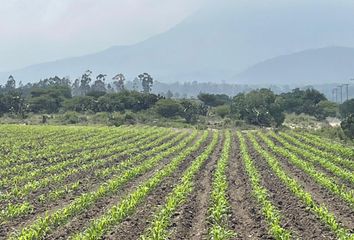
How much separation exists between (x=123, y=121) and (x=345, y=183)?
182ft

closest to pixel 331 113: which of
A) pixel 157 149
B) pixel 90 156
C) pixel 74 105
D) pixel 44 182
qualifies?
pixel 74 105

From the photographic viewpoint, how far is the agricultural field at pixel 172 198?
11.2m

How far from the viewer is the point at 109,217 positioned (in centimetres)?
1209

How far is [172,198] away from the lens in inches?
571

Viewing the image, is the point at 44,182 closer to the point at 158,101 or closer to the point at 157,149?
the point at 157,149

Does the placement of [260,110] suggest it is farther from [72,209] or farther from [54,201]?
[72,209]

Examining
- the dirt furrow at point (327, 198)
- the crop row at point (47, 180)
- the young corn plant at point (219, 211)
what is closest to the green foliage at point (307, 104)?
the crop row at point (47, 180)

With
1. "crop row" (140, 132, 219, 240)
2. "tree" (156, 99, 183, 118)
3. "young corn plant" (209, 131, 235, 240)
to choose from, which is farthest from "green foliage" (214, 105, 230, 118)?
"young corn plant" (209, 131, 235, 240)

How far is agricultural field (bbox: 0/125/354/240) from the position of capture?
36.8ft

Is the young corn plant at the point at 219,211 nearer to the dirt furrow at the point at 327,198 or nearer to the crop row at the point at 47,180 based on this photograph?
the dirt furrow at the point at 327,198

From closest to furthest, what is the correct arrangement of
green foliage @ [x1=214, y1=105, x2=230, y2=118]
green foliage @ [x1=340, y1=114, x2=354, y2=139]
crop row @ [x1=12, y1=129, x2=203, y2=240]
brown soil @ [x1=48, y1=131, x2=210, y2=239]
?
crop row @ [x1=12, y1=129, x2=203, y2=240] → brown soil @ [x1=48, y1=131, x2=210, y2=239] → green foliage @ [x1=340, y1=114, x2=354, y2=139] → green foliage @ [x1=214, y1=105, x2=230, y2=118]

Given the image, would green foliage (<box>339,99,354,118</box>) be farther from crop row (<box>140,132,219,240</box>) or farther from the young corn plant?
the young corn plant

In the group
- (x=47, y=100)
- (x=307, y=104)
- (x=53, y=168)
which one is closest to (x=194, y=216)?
(x=53, y=168)

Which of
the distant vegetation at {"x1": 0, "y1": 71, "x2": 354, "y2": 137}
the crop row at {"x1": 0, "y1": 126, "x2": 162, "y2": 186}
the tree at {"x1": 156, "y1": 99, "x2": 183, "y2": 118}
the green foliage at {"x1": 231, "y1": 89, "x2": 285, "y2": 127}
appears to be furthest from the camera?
the tree at {"x1": 156, "y1": 99, "x2": 183, "y2": 118}
